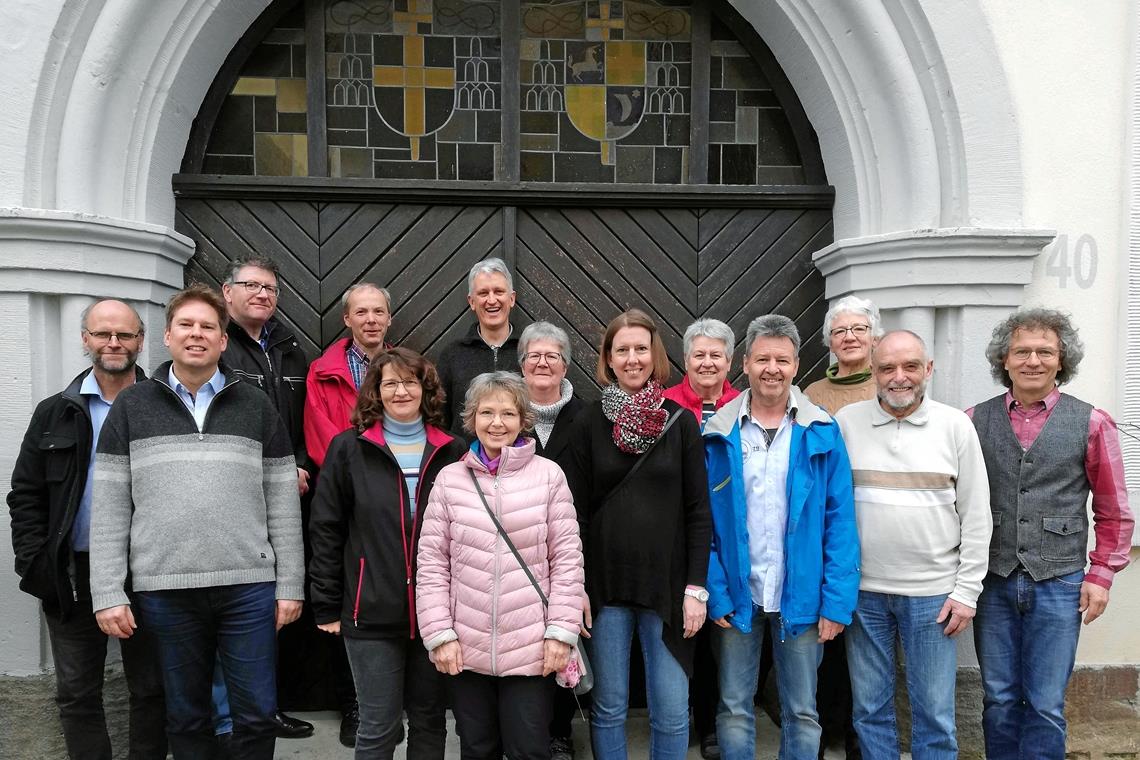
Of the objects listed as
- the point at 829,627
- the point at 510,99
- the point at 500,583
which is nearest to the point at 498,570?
the point at 500,583

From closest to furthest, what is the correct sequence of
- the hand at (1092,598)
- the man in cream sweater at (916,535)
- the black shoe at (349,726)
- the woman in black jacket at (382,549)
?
the woman in black jacket at (382,549) < the man in cream sweater at (916,535) < the hand at (1092,598) < the black shoe at (349,726)

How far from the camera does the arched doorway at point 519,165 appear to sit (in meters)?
3.65

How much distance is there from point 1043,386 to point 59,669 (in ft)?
11.3

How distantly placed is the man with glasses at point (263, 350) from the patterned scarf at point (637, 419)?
4.22 feet

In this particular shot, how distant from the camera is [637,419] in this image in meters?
2.46

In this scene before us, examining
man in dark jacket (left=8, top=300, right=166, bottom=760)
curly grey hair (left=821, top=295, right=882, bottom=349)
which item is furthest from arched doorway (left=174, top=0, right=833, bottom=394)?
man in dark jacket (left=8, top=300, right=166, bottom=760)

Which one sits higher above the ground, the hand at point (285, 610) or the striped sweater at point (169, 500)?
the striped sweater at point (169, 500)

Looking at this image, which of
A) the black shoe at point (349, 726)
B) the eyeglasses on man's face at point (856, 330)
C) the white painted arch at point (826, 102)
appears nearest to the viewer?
the eyeglasses on man's face at point (856, 330)

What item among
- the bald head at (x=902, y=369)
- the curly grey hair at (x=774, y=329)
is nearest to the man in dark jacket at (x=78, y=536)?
the curly grey hair at (x=774, y=329)

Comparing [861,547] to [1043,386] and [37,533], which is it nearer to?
[1043,386]

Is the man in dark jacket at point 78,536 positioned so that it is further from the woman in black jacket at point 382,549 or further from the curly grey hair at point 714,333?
the curly grey hair at point 714,333

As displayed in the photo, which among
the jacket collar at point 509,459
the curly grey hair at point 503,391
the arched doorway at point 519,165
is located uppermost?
the arched doorway at point 519,165

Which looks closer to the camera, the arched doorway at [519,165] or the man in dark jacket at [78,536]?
the man in dark jacket at [78,536]

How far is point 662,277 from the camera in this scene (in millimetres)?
3777
